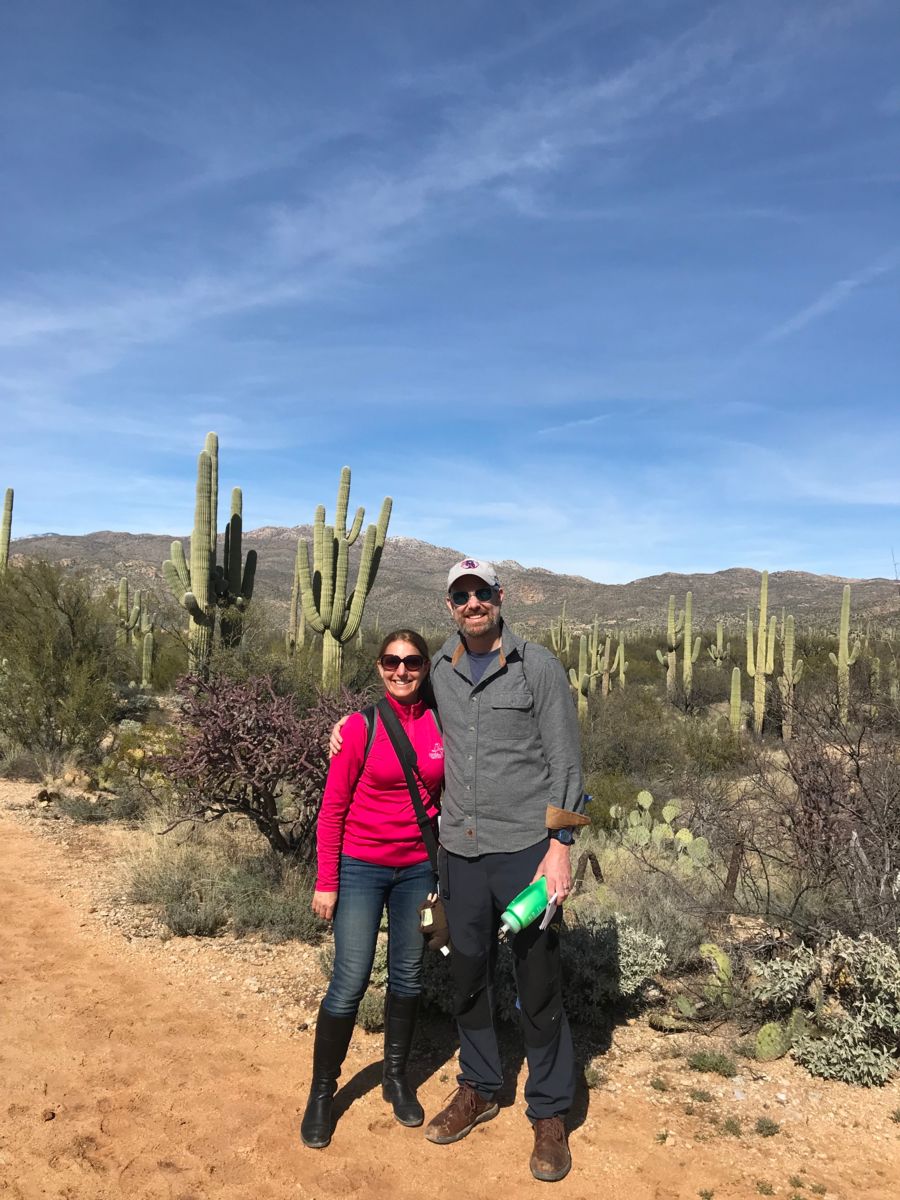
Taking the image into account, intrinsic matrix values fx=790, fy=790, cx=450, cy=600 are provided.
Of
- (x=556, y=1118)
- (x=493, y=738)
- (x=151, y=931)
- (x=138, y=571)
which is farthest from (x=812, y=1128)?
(x=138, y=571)

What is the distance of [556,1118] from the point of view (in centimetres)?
304

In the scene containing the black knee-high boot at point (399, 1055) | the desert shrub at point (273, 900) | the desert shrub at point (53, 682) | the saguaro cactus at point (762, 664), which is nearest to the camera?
the black knee-high boot at point (399, 1055)

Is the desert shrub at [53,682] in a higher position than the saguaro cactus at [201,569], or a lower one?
lower

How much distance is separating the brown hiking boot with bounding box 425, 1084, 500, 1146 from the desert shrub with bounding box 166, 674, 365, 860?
9.25 feet

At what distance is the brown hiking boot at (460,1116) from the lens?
3127 millimetres

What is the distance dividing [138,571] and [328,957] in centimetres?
5967

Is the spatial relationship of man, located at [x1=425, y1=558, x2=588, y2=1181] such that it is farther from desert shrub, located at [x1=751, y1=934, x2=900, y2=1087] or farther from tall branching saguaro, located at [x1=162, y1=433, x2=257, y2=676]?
tall branching saguaro, located at [x1=162, y1=433, x2=257, y2=676]

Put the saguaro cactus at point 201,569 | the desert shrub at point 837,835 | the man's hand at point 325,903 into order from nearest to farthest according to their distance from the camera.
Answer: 1. the man's hand at point 325,903
2. the desert shrub at point 837,835
3. the saguaro cactus at point 201,569

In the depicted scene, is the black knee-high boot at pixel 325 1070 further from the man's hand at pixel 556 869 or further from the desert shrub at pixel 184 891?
the desert shrub at pixel 184 891

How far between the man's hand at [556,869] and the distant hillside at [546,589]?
41220 millimetres

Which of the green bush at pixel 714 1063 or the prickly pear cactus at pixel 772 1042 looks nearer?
the green bush at pixel 714 1063

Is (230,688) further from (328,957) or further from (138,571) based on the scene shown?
(138,571)

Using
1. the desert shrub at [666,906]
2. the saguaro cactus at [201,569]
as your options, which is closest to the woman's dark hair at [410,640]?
the desert shrub at [666,906]

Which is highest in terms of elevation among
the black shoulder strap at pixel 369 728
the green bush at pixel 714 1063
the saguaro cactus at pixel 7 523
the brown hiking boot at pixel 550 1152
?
A: the saguaro cactus at pixel 7 523
